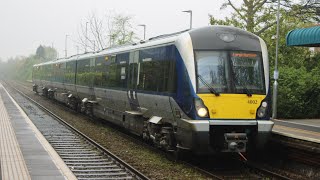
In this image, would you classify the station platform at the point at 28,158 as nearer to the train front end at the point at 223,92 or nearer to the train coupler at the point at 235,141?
the train front end at the point at 223,92

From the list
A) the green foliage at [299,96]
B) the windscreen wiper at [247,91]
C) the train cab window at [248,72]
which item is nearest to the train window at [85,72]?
the green foliage at [299,96]

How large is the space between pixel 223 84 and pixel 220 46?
876mm

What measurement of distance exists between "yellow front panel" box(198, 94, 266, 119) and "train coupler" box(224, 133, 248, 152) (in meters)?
0.39

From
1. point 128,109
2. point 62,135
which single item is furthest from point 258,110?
point 62,135

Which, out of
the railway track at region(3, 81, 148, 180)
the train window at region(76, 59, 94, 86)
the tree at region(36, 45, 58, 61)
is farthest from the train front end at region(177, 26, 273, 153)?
the tree at region(36, 45, 58, 61)

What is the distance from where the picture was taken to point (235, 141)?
33.9 feet

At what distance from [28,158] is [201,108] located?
435 centimetres

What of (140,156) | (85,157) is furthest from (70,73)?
(140,156)

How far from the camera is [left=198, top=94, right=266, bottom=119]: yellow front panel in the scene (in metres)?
10.2

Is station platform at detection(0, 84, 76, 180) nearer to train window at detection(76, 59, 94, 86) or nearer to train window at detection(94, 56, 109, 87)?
train window at detection(94, 56, 109, 87)

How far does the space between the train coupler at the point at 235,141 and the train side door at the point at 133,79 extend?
4.10 meters

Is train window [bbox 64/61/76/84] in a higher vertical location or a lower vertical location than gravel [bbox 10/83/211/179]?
higher

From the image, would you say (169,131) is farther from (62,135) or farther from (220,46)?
(62,135)

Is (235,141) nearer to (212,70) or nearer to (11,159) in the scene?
(212,70)
